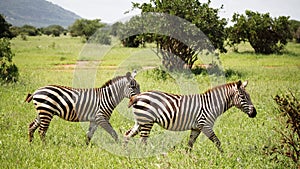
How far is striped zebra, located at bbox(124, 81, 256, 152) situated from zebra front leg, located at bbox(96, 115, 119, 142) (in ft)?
1.35

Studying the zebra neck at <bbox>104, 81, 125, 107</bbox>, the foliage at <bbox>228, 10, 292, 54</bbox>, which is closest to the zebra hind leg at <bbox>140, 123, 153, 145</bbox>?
the zebra neck at <bbox>104, 81, 125, 107</bbox>

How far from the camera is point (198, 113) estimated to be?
23.7 ft

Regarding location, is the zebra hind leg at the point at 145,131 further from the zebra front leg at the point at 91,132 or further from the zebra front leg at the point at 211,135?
the zebra front leg at the point at 91,132

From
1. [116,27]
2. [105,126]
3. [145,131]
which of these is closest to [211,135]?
[145,131]

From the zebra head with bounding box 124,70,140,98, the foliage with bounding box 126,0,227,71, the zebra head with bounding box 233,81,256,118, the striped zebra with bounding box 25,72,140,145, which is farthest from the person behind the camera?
the foliage with bounding box 126,0,227,71

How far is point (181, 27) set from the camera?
1830 centimetres

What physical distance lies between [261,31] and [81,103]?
25.3 metres

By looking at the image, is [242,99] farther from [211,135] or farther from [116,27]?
[116,27]

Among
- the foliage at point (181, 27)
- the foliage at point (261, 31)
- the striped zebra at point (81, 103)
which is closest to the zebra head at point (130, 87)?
the striped zebra at point (81, 103)

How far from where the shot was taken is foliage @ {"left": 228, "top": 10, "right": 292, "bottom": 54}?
1213 inches

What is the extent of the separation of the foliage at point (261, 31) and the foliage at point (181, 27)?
11571 mm

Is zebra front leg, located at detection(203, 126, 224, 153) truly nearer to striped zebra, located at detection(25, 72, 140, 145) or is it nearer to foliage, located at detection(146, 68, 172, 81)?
striped zebra, located at detection(25, 72, 140, 145)

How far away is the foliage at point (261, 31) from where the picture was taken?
101 feet

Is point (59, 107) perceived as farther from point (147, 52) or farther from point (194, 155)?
point (147, 52)
